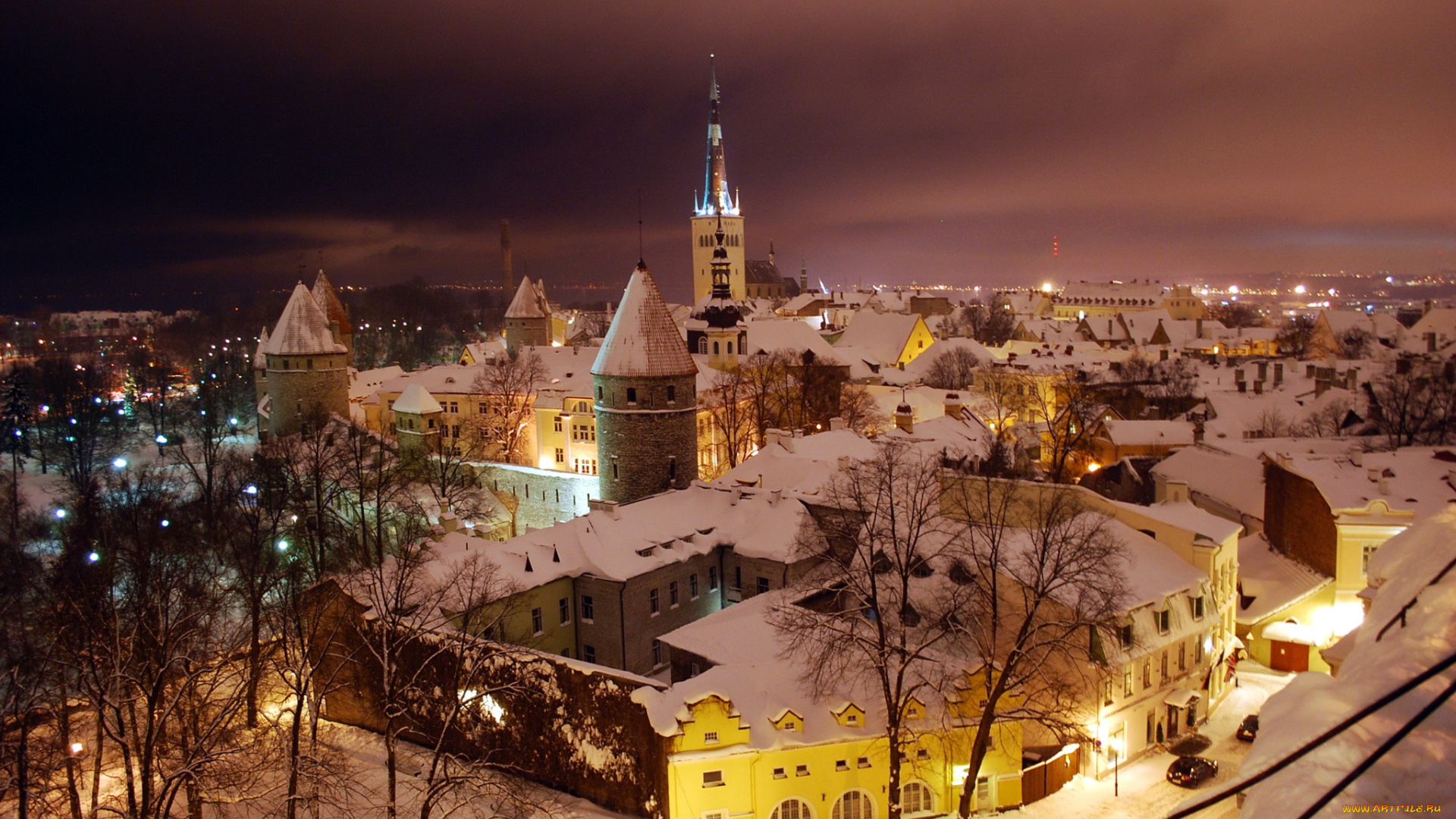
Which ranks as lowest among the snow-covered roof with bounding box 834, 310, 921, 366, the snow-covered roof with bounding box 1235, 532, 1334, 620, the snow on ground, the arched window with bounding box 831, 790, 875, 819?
the snow on ground

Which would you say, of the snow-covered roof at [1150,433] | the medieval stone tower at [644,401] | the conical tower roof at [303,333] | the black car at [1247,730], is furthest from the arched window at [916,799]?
the conical tower roof at [303,333]

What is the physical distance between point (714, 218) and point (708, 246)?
3.06 meters

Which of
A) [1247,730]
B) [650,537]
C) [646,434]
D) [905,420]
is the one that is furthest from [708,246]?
[1247,730]

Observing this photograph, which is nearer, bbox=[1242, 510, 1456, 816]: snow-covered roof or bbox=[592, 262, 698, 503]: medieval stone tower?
bbox=[1242, 510, 1456, 816]: snow-covered roof

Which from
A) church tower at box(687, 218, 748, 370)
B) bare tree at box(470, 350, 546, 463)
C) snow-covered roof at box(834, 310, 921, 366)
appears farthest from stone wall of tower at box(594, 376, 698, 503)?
snow-covered roof at box(834, 310, 921, 366)

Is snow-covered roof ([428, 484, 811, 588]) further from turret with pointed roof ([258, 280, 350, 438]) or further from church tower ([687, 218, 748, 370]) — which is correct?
church tower ([687, 218, 748, 370])

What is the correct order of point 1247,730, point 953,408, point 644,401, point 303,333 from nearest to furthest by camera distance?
point 1247,730
point 644,401
point 953,408
point 303,333

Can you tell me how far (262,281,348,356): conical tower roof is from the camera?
4603 centimetres

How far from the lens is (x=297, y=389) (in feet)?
152

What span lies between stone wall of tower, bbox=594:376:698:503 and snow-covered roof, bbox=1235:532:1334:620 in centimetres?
1705

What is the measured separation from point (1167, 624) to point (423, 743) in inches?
681

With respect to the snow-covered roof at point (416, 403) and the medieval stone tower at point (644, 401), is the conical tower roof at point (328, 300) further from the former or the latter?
the medieval stone tower at point (644, 401)

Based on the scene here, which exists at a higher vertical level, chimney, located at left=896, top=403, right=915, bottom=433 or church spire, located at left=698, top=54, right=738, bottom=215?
church spire, located at left=698, top=54, right=738, bottom=215

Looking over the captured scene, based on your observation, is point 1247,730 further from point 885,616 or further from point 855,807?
point 855,807
